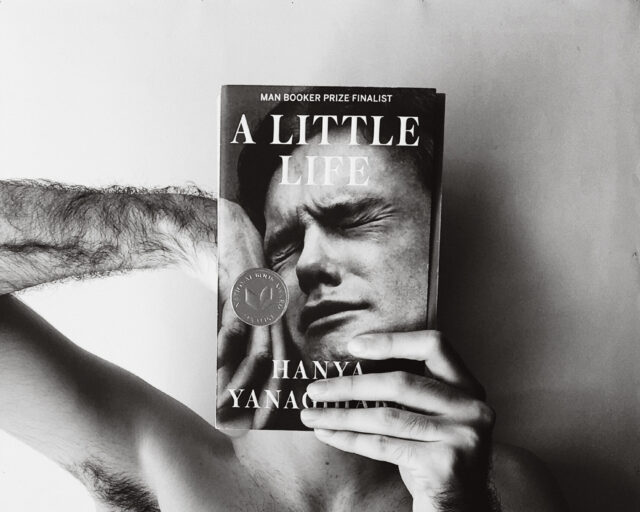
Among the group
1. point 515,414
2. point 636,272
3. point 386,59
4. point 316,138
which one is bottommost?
point 515,414

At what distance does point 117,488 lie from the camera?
79 centimetres

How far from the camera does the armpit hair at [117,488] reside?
31.0 inches

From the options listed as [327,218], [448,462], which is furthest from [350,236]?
[448,462]

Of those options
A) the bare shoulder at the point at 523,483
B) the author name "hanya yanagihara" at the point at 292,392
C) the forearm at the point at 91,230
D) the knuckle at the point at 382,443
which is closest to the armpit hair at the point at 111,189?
the forearm at the point at 91,230

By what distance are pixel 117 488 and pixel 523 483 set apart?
18.9 inches

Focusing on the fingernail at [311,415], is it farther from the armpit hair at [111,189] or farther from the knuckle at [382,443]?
the armpit hair at [111,189]

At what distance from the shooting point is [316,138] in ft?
2.30

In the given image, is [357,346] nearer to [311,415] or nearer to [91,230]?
[311,415]

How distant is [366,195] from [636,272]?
37cm

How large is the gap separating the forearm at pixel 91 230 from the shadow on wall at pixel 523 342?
310 mm

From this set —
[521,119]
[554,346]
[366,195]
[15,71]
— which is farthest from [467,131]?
[15,71]

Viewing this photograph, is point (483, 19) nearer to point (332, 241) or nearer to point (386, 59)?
point (386, 59)

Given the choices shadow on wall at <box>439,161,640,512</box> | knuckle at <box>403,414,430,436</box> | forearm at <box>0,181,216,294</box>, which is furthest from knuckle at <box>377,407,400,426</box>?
forearm at <box>0,181,216,294</box>

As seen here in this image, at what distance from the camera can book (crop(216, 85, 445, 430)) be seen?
0.70 metres
